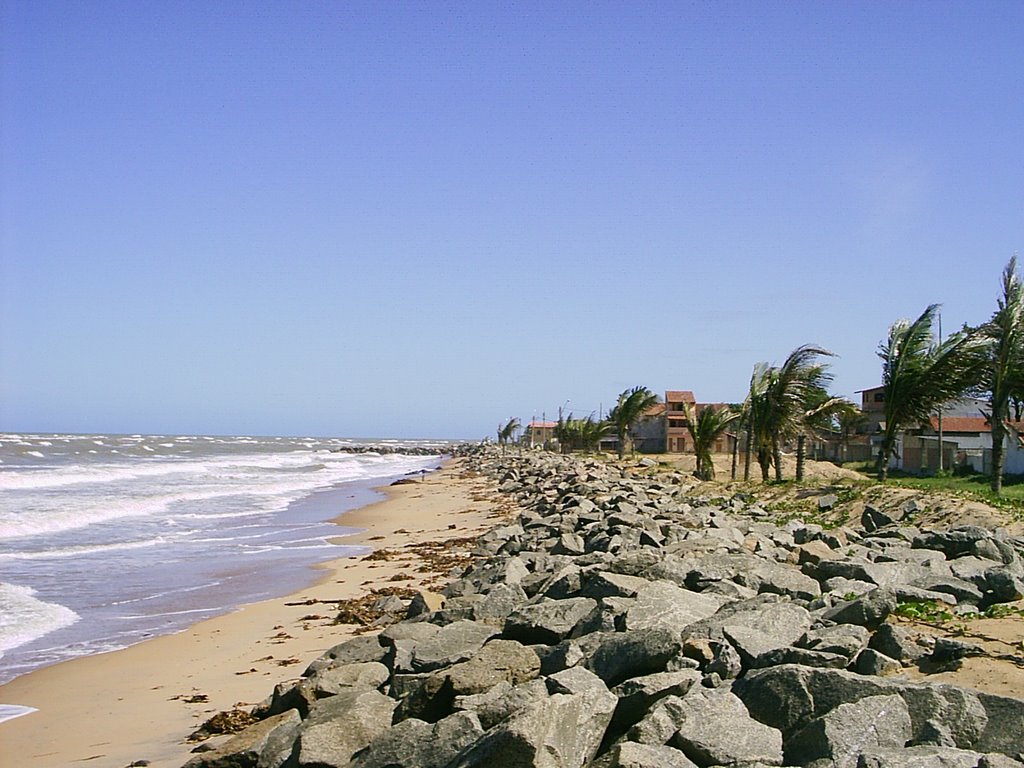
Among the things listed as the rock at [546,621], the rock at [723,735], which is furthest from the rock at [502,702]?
the rock at [546,621]

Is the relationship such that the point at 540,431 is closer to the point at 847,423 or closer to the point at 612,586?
the point at 847,423

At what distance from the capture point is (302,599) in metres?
11.6

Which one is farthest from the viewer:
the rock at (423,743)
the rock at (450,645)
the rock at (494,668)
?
the rock at (450,645)

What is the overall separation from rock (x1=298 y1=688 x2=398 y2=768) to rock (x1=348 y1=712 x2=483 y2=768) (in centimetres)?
24

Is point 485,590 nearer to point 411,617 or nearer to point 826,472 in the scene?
point 411,617

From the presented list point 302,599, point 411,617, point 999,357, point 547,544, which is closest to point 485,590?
point 411,617

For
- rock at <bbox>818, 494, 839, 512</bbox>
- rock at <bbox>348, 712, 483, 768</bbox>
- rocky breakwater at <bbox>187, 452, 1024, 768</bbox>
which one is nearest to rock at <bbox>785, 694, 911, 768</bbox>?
rocky breakwater at <bbox>187, 452, 1024, 768</bbox>

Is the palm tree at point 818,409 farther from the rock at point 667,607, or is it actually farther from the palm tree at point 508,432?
the palm tree at point 508,432

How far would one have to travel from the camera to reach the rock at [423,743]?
4.32 meters

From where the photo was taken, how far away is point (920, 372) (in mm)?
19172

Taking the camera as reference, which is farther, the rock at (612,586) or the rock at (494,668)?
the rock at (612,586)

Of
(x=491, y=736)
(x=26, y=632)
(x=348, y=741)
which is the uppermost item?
(x=491, y=736)

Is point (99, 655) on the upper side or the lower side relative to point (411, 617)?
lower

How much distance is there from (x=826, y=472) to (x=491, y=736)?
87.9ft
